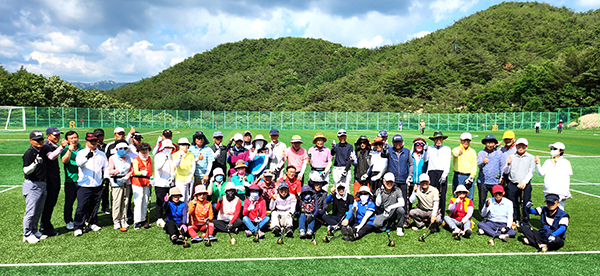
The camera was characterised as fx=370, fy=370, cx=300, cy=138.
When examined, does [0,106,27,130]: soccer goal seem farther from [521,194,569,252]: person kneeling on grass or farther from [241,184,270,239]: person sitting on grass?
[521,194,569,252]: person kneeling on grass

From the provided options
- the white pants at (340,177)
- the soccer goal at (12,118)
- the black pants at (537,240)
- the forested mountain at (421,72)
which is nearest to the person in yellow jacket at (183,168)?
the white pants at (340,177)

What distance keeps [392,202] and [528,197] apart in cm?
286

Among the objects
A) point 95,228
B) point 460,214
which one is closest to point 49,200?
point 95,228

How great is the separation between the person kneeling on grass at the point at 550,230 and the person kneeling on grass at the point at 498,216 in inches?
11.9

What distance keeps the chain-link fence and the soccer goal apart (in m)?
4.16

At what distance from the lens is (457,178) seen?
8.18m

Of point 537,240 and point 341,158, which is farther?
point 341,158

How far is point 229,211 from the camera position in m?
7.30

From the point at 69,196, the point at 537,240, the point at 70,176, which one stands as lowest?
the point at 537,240

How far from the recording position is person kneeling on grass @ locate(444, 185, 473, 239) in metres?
7.11

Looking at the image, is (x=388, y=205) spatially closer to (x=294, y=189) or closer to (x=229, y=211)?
(x=294, y=189)

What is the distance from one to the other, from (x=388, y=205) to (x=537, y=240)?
8.58 ft

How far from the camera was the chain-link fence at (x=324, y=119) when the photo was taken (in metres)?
48.0

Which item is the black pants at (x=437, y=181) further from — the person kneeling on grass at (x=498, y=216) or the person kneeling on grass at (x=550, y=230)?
the person kneeling on grass at (x=550, y=230)
